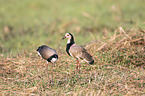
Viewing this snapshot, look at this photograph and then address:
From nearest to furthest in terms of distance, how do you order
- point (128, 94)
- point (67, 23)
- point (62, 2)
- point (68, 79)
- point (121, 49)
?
1. point (128, 94)
2. point (68, 79)
3. point (121, 49)
4. point (67, 23)
5. point (62, 2)

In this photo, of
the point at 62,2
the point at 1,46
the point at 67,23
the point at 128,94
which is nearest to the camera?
the point at 128,94

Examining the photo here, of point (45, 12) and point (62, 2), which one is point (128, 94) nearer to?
point (45, 12)

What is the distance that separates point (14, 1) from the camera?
9836 millimetres

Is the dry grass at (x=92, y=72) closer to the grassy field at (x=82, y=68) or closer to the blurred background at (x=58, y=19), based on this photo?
the grassy field at (x=82, y=68)

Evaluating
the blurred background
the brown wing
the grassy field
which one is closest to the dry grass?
the grassy field

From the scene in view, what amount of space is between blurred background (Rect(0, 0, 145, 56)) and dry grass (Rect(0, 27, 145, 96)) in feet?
5.05

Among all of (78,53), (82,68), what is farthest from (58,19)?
(78,53)

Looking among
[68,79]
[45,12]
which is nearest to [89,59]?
[68,79]

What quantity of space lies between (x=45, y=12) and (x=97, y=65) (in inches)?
204

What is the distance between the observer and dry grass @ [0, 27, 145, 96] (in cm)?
312

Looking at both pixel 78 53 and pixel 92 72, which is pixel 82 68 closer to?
pixel 92 72

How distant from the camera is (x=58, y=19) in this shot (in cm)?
776

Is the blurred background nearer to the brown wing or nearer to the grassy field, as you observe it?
the grassy field

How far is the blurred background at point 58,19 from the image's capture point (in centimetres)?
639
